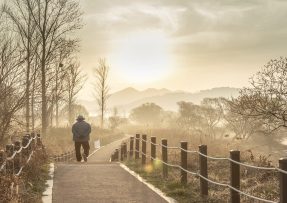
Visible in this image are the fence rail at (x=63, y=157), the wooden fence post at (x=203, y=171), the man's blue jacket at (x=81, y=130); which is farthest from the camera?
the fence rail at (x=63, y=157)

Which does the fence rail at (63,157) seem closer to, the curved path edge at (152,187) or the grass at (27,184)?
the grass at (27,184)

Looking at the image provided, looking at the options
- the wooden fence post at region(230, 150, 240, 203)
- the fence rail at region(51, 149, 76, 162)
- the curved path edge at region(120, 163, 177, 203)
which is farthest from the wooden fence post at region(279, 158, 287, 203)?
the fence rail at region(51, 149, 76, 162)

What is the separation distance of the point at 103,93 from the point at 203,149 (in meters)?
55.9

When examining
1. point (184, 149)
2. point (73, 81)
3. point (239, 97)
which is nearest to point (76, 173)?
point (184, 149)

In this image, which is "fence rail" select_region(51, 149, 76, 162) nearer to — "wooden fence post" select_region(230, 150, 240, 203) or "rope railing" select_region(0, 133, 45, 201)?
"rope railing" select_region(0, 133, 45, 201)

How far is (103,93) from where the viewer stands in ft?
219

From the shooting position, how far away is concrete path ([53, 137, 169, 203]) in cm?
1067

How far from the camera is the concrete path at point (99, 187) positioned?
10.7m

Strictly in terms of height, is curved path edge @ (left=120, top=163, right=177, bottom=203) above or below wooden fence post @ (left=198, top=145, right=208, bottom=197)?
below

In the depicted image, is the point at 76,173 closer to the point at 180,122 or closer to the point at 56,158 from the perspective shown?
the point at 56,158

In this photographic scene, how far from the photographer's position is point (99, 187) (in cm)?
1236

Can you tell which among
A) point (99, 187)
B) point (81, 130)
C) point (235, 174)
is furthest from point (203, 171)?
point (81, 130)

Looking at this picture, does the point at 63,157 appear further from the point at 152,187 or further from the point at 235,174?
the point at 235,174

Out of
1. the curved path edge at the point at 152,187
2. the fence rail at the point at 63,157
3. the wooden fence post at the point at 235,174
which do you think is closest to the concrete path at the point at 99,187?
the curved path edge at the point at 152,187
